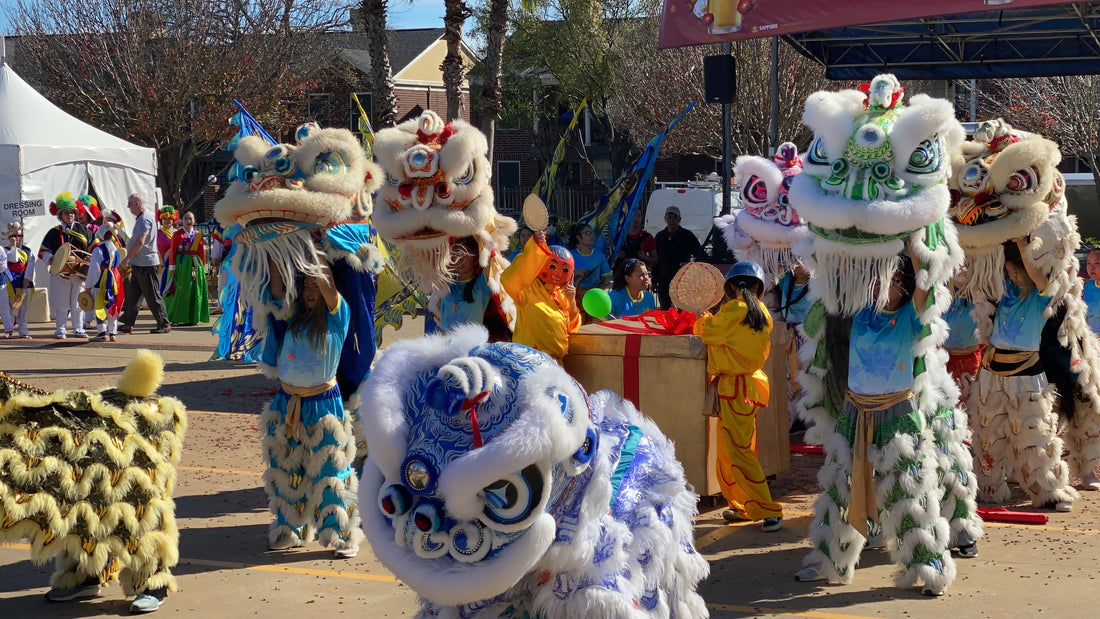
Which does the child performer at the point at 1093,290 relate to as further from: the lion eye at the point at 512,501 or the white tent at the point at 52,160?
the white tent at the point at 52,160

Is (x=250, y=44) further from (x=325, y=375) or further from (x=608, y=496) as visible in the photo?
(x=608, y=496)

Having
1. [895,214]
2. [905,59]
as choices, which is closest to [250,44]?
[905,59]

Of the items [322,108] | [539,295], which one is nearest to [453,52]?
[539,295]

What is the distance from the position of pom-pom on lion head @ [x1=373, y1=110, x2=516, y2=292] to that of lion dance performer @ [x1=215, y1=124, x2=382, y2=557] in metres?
0.18

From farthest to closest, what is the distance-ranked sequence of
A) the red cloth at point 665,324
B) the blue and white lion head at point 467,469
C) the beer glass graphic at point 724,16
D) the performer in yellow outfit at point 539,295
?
the beer glass graphic at point 724,16, the red cloth at point 665,324, the performer in yellow outfit at point 539,295, the blue and white lion head at point 467,469

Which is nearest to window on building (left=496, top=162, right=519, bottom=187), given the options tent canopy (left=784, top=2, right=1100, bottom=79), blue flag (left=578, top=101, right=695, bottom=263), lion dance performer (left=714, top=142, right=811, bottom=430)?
tent canopy (left=784, top=2, right=1100, bottom=79)

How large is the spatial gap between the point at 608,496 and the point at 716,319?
3358 millimetres

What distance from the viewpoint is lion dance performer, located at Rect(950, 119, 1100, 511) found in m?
6.76

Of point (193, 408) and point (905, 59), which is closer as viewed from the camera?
point (193, 408)

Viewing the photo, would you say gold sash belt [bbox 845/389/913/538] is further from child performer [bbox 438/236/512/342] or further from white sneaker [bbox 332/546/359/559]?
white sneaker [bbox 332/546/359/559]

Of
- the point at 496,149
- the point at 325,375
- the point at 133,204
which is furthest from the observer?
the point at 496,149

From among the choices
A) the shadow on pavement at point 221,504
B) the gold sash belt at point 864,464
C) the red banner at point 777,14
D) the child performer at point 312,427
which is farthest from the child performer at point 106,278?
the gold sash belt at point 864,464

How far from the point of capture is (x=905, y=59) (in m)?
14.0

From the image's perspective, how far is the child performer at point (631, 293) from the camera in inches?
347
